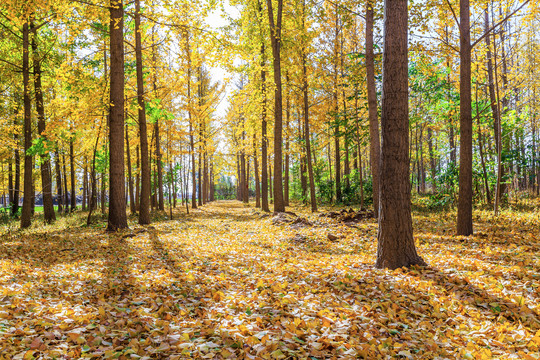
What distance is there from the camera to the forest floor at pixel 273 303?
9.09 feet

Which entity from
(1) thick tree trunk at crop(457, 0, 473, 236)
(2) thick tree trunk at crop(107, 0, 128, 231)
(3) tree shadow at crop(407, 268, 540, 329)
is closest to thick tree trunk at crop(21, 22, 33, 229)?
(2) thick tree trunk at crop(107, 0, 128, 231)

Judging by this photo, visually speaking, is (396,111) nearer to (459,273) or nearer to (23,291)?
(459,273)

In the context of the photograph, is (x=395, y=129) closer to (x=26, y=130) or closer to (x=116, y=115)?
(x=116, y=115)

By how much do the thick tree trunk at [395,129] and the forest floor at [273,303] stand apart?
794 millimetres

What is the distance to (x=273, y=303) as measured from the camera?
12.6ft

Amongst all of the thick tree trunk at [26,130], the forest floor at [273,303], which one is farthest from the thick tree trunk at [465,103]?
the thick tree trunk at [26,130]

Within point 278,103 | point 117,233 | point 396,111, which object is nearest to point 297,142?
point 278,103

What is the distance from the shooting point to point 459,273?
4.55 metres

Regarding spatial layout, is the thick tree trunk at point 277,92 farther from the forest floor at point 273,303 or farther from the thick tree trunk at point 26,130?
the thick tree trunk at point 26,130

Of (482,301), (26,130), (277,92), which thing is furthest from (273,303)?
(26,130)

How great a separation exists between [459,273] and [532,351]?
194 centimetres

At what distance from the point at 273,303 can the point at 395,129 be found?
3221 millimetres

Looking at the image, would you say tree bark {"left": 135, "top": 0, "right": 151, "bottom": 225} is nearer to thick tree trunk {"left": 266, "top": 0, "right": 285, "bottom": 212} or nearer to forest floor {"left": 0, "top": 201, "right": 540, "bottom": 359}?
forest floor {"left": 0, "top": 201, "right": 540, "bottom": 359}

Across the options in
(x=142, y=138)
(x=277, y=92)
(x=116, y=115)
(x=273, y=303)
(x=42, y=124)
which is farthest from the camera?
(x=277, y=92)
